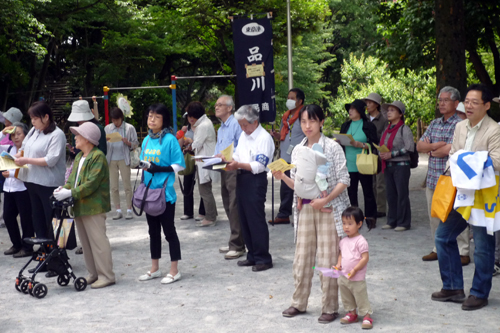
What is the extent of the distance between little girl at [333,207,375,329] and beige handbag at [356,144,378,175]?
3940 millimetres

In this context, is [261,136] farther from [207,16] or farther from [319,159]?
[207,16]

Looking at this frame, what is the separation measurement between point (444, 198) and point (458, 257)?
59 cm

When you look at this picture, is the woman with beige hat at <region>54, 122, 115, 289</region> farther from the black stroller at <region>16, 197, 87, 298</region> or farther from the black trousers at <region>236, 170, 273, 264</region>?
the black trousers at <region>236, 170, 273, 264</region>

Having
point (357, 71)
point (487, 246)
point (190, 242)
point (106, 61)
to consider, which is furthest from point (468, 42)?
point (357, 71)

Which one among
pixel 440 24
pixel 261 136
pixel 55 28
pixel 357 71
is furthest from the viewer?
pixel 357 71

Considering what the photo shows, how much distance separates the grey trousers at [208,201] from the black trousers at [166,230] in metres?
3.28

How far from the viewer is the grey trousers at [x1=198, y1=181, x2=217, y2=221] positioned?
9.80m

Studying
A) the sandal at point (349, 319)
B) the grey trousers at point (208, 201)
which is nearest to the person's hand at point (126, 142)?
the grey trousers at point (208, 201)

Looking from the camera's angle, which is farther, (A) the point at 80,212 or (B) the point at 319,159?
(A) the point at 80,212

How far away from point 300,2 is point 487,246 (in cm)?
1963

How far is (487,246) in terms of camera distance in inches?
204

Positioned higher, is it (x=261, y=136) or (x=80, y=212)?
(x=261, y=136)

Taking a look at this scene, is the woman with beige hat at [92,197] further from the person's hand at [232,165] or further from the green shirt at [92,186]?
the person's hand at [232,165]

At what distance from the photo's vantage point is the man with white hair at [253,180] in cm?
651
